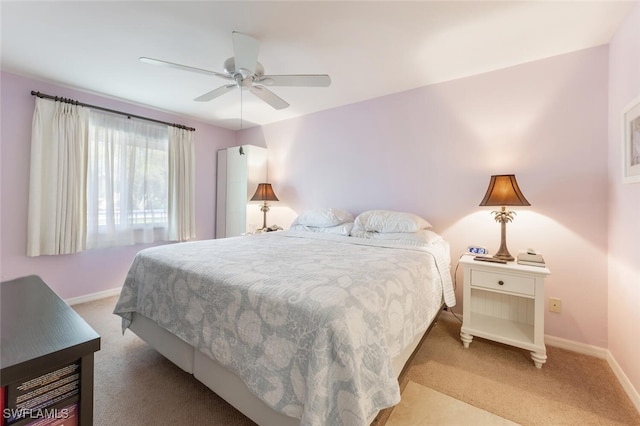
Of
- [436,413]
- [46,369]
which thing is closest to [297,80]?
[46,369]

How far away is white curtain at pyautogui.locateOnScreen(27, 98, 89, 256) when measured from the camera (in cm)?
268

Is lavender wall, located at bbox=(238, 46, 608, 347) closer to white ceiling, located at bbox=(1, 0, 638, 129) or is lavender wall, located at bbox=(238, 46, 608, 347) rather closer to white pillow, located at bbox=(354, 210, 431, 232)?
white ceiling, located at bbox=(1, 0, 638, 129)

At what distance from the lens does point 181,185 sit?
3.79 meters

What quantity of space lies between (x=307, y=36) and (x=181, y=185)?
2752 millimetres

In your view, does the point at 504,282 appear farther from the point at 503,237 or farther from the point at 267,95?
the point at 267,95

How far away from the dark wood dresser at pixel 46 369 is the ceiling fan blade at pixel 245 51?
1678 millimetres

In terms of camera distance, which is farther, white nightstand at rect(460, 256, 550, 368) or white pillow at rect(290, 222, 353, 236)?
white pillow at rect(290, 222, 353, 236)

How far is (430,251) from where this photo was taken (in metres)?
2.08

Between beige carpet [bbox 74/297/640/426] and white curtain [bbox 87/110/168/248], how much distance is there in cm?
154

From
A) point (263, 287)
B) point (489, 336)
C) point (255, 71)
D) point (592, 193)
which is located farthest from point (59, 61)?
point (592, 193)

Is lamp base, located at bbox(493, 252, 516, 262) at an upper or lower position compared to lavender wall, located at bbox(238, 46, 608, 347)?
lower

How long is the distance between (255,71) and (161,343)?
6.64 ft

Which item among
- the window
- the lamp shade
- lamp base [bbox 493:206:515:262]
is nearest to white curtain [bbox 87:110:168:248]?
the window

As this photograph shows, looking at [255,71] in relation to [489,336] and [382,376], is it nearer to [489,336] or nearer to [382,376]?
[382,376]
